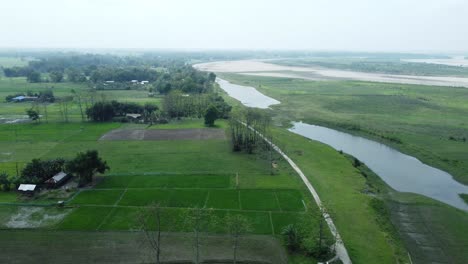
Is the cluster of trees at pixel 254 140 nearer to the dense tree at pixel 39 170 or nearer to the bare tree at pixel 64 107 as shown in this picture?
the dense tree at pixel 39 170

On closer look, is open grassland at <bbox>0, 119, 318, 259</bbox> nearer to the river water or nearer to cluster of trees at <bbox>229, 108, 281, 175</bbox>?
cluster of trees at <bbox>229, 108, 281, 175</bbox>

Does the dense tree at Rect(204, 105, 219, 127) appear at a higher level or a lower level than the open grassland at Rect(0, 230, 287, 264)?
higher

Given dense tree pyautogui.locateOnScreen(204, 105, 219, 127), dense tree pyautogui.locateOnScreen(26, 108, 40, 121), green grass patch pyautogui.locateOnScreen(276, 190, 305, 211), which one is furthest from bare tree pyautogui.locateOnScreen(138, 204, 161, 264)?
dense tree pyautogui.locateOnScreen(26, 108, 40, 121)

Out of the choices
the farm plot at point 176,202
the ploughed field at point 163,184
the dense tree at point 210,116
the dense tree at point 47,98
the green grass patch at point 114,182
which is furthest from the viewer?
the dense tree at point 47,98

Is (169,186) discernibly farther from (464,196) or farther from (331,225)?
(464,196)

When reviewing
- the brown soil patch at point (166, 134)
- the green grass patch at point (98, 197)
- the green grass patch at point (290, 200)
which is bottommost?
the green grass patch at point (98, 197)

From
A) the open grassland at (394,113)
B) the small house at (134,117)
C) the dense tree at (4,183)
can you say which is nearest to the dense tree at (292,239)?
the open grassland at (394,113)

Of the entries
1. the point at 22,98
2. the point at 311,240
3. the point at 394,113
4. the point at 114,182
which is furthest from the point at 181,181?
the point at 22,98
